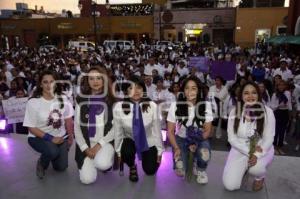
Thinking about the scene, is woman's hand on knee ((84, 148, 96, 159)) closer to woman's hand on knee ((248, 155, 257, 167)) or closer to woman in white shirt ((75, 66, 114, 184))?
woman in white shirt ((75, 66, 114, 184))

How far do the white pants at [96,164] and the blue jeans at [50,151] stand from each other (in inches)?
17.5

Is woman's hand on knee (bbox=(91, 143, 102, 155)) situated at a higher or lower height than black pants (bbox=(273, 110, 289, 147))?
higher

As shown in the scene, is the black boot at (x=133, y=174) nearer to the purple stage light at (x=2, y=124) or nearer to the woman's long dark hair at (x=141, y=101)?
the woman's long dark hair at (x=141, y=101)

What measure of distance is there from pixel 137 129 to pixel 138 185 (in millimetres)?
741

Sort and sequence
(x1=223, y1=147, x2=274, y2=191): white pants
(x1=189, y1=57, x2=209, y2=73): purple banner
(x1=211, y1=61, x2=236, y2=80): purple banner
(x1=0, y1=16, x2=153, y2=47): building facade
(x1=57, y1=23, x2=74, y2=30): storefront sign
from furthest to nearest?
(x1=57, y1=23, x2=74, y2=30): storefront sign
(x1=0, y1=16, x2=153, y2=47): building facade
(x1=189, y1=57, x2=209, y2=73): purple banner
(x1=211, y1=61, x2=236, y2=80): purple banner
(x1=223, y1=147, x2=274, y2=191): white pants

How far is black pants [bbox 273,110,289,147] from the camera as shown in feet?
22.6

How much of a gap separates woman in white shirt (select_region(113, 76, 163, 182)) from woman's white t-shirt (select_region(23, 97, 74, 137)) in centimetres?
80

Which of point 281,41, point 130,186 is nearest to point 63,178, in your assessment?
point 130,186

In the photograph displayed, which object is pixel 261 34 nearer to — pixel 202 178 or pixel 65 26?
pixel 65 26

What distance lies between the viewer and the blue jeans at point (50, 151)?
445 cm

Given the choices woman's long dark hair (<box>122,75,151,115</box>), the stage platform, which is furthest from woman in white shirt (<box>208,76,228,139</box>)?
woman's long dark hair (<box>122,75,151,115</box>)

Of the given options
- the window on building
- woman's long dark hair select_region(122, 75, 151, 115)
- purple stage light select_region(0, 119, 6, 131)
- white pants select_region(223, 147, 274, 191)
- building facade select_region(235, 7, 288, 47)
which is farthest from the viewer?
the window on building

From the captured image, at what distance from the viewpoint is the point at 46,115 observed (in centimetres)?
452

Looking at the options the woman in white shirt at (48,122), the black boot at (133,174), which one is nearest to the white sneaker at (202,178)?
the black boot at (133,174)
